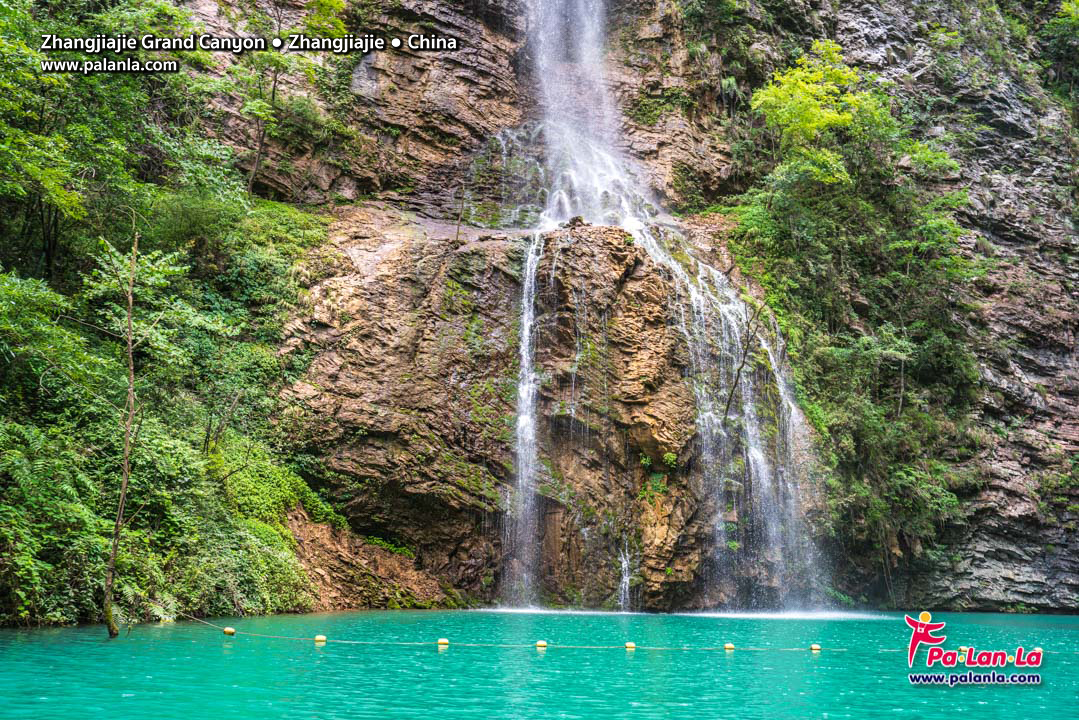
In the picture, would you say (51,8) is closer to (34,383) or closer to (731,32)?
(34,383)

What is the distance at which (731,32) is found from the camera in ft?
102

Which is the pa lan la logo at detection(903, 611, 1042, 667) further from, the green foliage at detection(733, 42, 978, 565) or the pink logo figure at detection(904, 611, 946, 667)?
the green foliage at detection(733, 42, 978, 565)

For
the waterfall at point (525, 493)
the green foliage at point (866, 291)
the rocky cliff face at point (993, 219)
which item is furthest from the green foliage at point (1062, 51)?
the waterfall at point (525, 493)

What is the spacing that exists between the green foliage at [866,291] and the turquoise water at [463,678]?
844 centimetres

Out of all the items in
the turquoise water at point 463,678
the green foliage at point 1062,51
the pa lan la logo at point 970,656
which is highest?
the green foliage at point 1062,51

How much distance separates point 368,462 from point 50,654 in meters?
8.92

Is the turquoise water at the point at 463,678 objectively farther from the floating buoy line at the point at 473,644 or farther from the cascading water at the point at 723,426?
the cascading water at the point at 723,426

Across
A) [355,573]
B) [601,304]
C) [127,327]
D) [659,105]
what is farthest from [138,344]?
[659,105]

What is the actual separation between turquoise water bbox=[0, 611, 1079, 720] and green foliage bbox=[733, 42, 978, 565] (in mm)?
8442

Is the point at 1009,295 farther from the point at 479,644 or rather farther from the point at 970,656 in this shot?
the point at 479,644

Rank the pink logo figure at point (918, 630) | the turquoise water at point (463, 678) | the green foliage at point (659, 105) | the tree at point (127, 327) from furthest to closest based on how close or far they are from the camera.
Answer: the green foliage at point (659, 105), the tree at point (127, 327), the pink logo figure at point (918, 630), the turquoise water at point (463, 678)

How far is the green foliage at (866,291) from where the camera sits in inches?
861

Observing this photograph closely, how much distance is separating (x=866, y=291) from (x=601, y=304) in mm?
10887

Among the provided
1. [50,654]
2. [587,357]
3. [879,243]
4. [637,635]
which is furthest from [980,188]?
[50,654]
